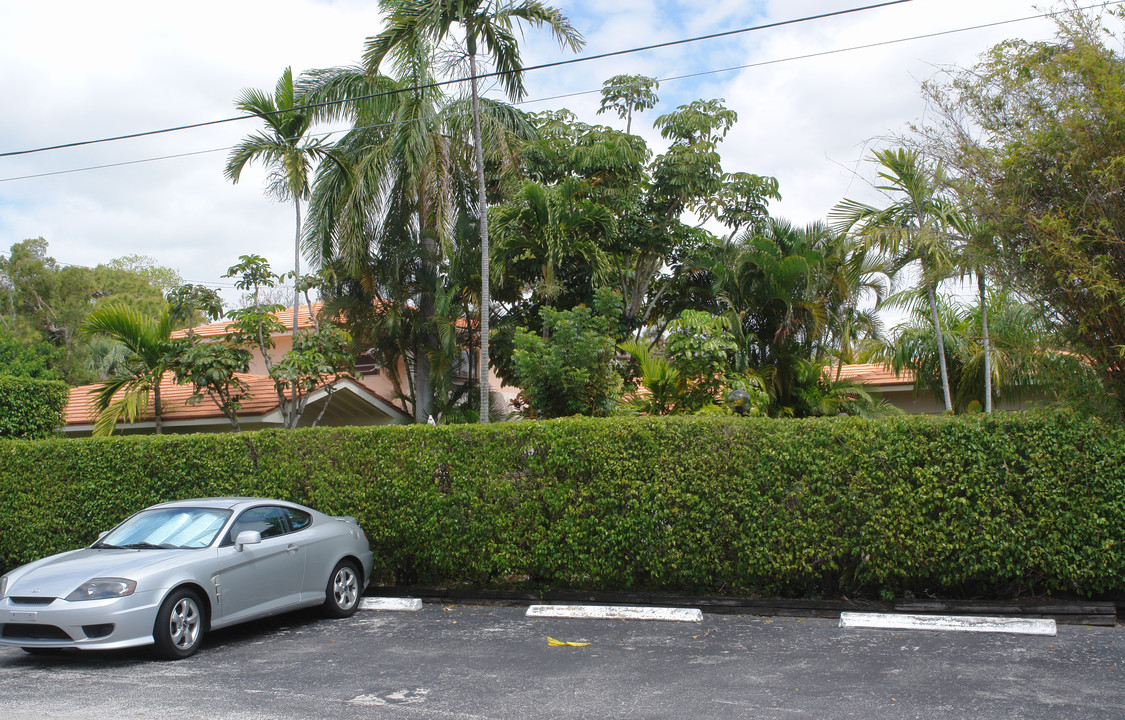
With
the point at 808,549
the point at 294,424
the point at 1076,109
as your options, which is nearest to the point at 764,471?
the point at 808,549

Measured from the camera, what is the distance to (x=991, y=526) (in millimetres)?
8352

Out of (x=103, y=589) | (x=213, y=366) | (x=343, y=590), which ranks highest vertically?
(x=213, y=366)

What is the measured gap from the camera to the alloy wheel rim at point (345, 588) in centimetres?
917

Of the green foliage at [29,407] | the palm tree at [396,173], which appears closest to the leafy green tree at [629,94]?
the palm tree at [396,173]

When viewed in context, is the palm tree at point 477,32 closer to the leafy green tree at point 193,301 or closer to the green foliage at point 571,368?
the green foliage at point 571,368

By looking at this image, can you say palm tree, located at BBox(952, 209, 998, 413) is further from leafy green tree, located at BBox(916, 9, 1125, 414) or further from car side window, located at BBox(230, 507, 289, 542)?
car side window, located at BBox(230, 507, 289, 542)

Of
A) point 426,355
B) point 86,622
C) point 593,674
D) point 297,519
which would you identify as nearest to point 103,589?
point 86,622

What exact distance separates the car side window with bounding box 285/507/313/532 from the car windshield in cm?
73

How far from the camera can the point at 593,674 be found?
6.69 metres

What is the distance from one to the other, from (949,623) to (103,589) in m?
7.88

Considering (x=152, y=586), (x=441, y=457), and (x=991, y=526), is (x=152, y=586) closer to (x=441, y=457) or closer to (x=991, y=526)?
(x=441, y=457)

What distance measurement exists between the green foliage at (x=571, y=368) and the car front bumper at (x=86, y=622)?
620 cm

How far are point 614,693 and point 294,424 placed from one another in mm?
10904

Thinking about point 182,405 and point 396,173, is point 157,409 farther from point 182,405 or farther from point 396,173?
point 396,173
